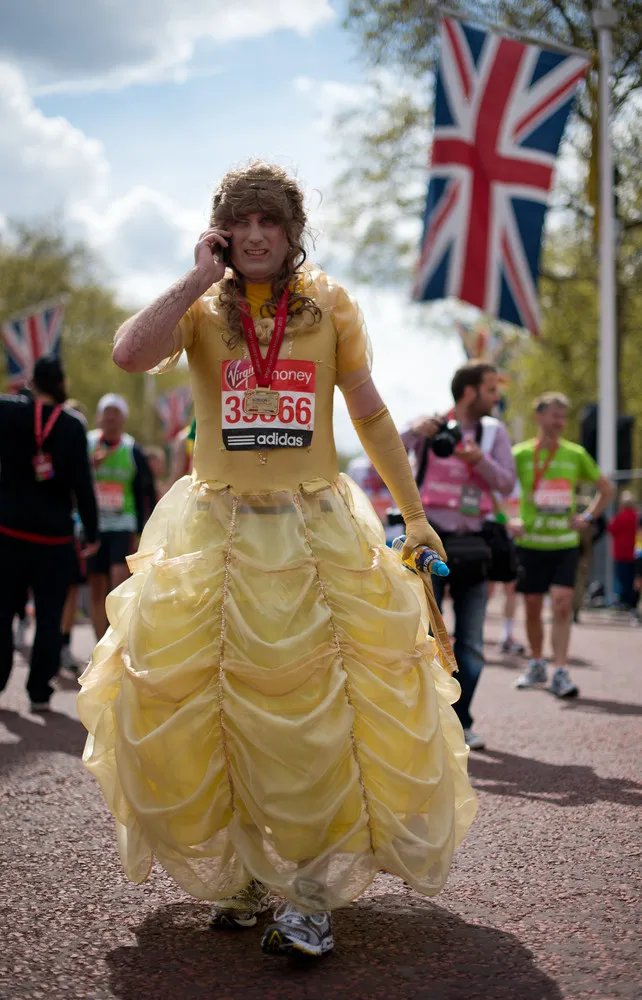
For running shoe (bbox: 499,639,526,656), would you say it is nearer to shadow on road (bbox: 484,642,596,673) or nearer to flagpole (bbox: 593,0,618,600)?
shadow on road (bbox: 484,642,596,673)

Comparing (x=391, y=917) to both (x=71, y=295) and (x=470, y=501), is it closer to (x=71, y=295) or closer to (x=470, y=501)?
(x=470, y=501)

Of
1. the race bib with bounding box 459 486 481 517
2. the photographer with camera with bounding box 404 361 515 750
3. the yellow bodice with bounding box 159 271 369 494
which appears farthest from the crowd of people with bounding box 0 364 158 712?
the yellow bodice with bounding box 159 271 369 494

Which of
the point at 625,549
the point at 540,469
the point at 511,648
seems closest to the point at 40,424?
the point at 540,469

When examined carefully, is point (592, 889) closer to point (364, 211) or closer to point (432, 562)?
point (432, 562)

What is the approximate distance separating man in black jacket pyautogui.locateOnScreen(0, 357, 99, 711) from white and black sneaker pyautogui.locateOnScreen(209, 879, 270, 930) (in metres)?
4.21

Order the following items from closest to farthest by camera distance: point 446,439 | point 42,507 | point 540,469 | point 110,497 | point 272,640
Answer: point 272,640 → point 446,439 → point 42,507 → point 540,469 → point 110,497

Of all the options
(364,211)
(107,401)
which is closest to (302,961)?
(107,401)

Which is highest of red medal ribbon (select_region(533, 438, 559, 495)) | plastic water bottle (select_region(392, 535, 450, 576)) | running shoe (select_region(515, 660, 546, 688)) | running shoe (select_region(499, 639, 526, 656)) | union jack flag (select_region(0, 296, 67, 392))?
union jack flag (select_region(0, 296, 67, 392))

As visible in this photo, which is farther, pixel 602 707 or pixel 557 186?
pixel 557 186

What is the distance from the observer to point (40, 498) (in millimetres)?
7340

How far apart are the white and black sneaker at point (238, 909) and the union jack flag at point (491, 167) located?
10.7 m

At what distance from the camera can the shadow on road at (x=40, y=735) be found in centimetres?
614

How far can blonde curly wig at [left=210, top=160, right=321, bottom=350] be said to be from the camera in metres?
3.34

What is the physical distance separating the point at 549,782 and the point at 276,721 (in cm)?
274
